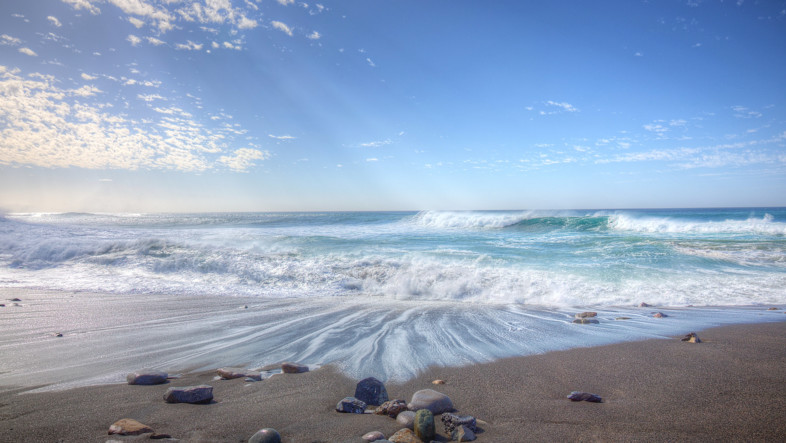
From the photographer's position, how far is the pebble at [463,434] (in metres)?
1.82

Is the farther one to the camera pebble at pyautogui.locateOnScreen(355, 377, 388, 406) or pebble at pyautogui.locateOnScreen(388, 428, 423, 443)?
pebble at pyautogui.locateOnScreen(355, 377, 388, 406)

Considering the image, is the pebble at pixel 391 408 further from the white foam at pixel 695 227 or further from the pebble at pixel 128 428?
the white foam at pixel 695 227

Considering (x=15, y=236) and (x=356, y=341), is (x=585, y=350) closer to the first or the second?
(x=356, y=341)

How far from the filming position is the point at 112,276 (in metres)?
7.91

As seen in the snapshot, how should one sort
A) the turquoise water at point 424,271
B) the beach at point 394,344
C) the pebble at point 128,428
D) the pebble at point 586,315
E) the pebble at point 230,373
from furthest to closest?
the turquoise water at point 424,271 → the pebble at point 586,315 → the pebble at point 230,373 → the beach at point 394,344 → the pebble at point 128,428

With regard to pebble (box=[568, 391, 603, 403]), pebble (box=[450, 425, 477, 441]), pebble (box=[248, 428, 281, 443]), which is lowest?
pebble (box=[568, 391, 603, 403])

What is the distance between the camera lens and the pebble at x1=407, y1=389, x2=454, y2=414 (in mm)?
2152

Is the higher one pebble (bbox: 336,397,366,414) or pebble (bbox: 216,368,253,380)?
pebble (bbox: 336,397,366,414)

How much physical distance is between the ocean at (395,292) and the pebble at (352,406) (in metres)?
0.75

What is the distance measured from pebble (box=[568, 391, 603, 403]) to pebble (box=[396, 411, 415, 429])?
3.80 feet

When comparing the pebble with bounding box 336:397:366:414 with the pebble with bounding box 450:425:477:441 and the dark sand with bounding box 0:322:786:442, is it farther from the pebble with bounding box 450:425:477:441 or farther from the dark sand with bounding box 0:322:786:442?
the pebble with bounding box 450:425:477:441

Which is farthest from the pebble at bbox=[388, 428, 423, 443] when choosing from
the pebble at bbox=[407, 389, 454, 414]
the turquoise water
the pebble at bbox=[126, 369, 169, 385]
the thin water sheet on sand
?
the turquoise water

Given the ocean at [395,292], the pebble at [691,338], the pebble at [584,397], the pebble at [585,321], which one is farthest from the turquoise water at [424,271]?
the pebble at [584,397]

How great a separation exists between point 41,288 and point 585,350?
9.29m
